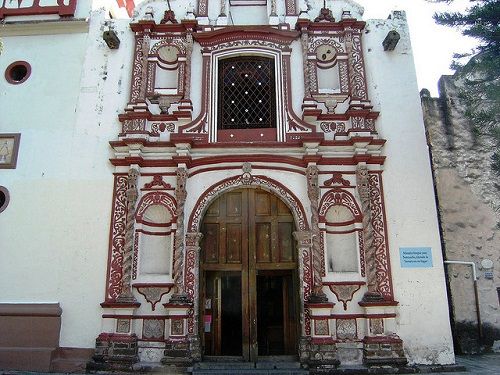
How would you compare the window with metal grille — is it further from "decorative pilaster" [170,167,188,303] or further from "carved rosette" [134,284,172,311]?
"carved rosette" [134,284,172,311]

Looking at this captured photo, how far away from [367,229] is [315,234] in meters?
0.97

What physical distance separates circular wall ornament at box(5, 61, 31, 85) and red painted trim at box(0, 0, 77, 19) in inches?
49.4

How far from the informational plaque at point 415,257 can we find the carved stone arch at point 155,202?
4.37 meters

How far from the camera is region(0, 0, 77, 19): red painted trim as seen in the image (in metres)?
10.5

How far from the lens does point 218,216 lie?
365 inches

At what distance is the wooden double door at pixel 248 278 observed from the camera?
8.75 m

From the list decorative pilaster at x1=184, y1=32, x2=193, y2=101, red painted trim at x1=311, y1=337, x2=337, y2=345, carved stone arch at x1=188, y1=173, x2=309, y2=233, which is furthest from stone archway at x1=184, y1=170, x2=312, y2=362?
decorative pilaster at x1=184, y1=32, x2=193, y2=101

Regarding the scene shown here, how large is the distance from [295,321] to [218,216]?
246 cm

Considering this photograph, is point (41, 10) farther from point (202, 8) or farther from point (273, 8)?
point (273, 8)

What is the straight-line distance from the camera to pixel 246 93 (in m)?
9.99

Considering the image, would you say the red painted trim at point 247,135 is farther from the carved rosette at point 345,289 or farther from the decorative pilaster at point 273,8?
the carved rosette at point 345,289

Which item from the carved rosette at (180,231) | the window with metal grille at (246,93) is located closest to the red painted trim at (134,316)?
the carved rosette at (180,231)

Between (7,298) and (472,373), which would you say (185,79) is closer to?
(7,298)

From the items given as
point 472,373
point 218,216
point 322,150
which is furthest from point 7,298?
point 472,373
